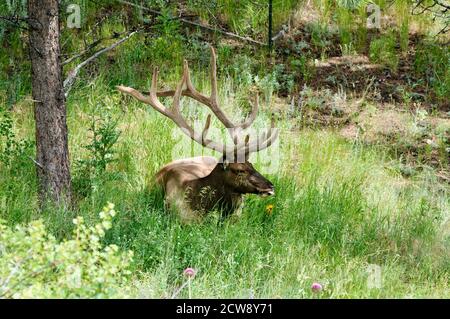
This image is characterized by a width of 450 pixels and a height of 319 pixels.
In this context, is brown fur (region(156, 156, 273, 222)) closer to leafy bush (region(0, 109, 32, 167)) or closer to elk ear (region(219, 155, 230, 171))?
elk ear (region(219, 155, 230, 171))

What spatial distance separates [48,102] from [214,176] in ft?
4.86

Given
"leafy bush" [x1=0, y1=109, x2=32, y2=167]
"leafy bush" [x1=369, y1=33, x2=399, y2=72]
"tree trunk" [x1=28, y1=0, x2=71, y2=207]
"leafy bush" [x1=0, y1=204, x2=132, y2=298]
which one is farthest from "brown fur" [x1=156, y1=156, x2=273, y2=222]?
"leafy bush" [x1=369, y1=33, x2=399, y2=72]

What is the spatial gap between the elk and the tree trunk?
0.80 metres

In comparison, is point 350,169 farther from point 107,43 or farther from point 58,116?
point 107,43

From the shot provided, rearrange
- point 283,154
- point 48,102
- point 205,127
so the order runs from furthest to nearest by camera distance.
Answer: point 283,154 → point 205,127 → point 48,102

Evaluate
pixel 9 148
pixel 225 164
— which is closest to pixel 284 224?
pixel 225 164

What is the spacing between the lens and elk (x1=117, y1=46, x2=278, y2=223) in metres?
7.48

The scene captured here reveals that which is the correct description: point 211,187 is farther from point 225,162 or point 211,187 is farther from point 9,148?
point 9,148

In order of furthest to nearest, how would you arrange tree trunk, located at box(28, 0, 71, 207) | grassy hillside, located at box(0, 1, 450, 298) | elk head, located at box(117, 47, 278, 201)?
1. elk head, located at box(117, 47, 278, 201)
2. tree trunk, located at box(28, 0, 71, 207)
3. grassy hillside, located at box(0, 1, 450, 298)

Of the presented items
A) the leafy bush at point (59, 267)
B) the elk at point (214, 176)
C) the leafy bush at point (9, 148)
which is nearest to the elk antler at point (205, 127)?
the elk at point (214, 176)

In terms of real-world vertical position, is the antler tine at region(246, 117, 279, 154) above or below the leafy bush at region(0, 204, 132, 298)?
above

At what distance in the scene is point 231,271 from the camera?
648 centimetres

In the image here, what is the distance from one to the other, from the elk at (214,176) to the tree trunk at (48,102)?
804mm

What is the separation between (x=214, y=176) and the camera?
769cm
